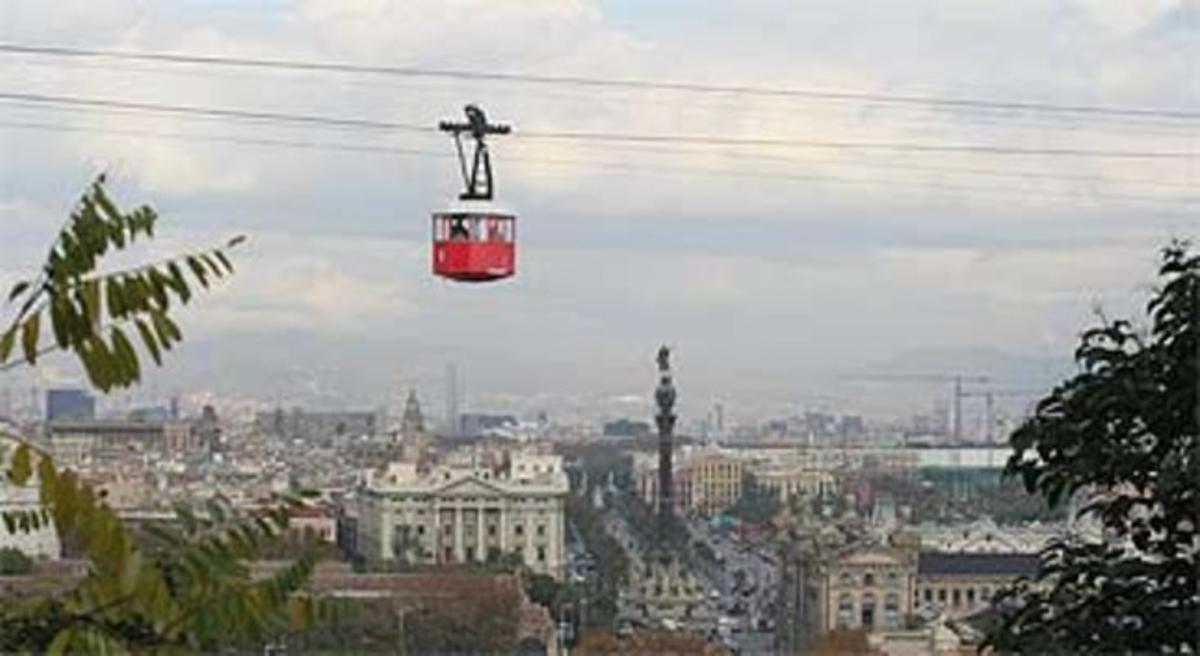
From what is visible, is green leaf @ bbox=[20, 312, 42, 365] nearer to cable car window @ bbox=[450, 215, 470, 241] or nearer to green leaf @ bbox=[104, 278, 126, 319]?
green leaf @ bbox=[104, 278, 126, 319]

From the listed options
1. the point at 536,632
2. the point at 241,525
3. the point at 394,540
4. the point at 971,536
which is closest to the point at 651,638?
the point at 536,632

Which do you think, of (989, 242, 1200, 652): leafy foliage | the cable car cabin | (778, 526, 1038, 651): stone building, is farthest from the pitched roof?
(989, 242, 1200, 652): leafy foliage

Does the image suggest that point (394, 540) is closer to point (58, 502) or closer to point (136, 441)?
point (136, 441)

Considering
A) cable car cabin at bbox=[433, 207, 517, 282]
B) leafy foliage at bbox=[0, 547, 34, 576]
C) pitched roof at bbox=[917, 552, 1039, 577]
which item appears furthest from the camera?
pitched roof at bbox=[917, 552, 1039, 577]

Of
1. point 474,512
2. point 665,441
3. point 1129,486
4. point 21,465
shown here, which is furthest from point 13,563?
point 665,441

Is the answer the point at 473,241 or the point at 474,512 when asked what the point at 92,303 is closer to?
the point at 473,241

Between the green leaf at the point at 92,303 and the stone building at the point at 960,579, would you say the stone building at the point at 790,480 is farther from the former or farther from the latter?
the green leaf at the point at 92,303
